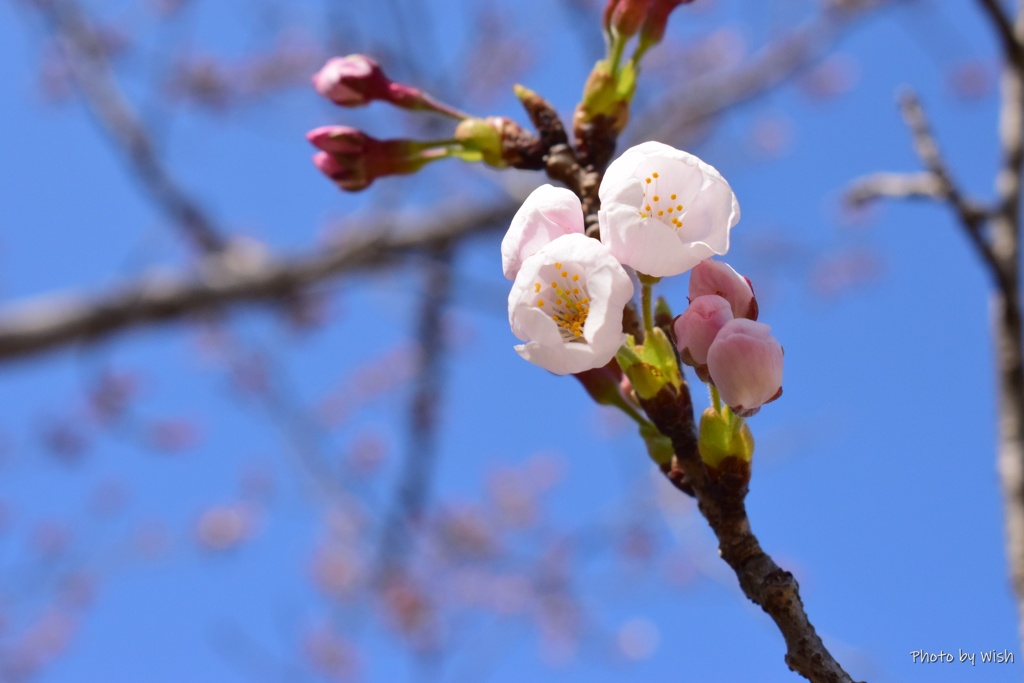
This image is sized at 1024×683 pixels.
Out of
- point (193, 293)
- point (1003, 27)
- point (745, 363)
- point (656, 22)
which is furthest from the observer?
point (193, 293)

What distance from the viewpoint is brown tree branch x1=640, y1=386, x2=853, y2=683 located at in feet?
2.24

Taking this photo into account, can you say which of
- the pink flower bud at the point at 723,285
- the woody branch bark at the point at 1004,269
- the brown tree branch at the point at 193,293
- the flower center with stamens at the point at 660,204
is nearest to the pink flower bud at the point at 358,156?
the flower center with stamens at the point at 660,204

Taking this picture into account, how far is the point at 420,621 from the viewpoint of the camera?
6402mm

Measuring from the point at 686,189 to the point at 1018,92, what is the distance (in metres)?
1.41

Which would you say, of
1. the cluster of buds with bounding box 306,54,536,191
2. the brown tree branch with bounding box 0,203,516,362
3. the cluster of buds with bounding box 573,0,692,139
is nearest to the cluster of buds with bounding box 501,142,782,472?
the cluster of buds with bounding box 573,0,692,139

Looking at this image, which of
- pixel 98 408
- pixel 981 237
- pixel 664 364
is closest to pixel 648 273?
pixel 664 364

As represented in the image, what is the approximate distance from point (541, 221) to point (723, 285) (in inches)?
7.6

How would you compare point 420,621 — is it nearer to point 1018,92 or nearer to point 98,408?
point 98,408

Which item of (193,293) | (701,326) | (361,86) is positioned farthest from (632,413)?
(193,293)

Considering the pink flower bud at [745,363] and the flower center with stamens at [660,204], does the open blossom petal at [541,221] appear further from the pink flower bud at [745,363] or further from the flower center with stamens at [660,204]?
the pink flower bud at [745,363]

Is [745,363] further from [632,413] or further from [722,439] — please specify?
[632,413]

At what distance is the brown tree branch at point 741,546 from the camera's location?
68 centimetres

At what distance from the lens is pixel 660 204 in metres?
0.88

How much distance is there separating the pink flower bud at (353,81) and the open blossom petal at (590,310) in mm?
614
